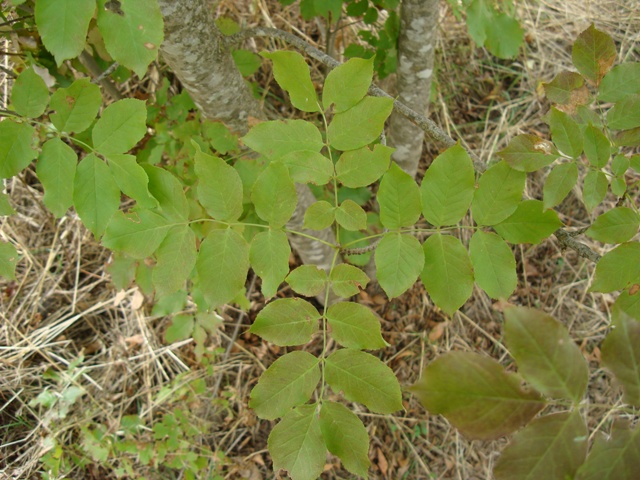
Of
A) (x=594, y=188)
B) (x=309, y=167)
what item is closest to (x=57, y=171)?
(x=309, y=167)

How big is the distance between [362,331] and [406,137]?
1.31 m


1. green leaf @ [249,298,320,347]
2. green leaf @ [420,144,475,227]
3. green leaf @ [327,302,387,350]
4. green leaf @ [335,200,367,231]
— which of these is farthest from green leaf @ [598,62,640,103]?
green leaf @ [249,298,320,347]

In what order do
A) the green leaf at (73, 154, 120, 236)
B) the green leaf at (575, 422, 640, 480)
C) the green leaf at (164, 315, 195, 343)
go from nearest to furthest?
the green leaf at (575, 422, 640, 480)
the green leaf at (73, 154, 120, 236)
the green leaf at (164, 315, 195, 343)

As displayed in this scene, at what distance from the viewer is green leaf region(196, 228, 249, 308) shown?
103cm

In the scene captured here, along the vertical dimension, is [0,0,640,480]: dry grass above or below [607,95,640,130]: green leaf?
below

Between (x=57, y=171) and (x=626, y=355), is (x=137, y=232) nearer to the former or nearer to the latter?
(x=57, y=171)

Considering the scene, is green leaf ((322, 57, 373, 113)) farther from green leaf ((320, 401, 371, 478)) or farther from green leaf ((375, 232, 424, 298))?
green leaf ((320, 401, 371, 478))

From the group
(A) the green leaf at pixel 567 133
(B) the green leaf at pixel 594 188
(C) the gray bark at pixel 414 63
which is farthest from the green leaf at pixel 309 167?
(C) the gray bark at pixel 414 63

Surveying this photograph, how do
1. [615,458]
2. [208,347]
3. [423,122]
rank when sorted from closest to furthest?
[615,458] < [423,122] < [208,347]

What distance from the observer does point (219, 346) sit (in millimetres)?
2570

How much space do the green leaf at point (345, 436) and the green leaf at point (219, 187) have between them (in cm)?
49

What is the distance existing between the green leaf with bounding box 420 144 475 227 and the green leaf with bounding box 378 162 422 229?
0.02 metres

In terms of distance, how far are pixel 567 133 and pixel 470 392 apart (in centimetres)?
69

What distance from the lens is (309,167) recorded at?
112 centimetres
